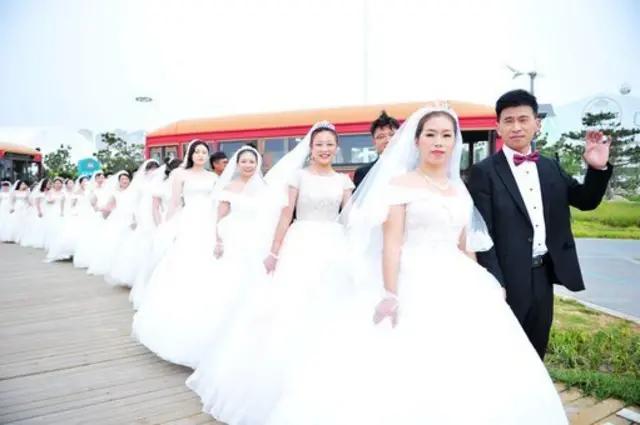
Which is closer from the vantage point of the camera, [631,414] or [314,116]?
[631,414]

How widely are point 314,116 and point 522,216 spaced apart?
9.44 meters

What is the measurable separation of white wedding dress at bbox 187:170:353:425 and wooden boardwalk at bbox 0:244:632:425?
0.26m

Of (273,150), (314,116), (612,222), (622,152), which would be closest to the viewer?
(612,222)

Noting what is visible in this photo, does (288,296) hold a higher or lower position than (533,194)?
lower

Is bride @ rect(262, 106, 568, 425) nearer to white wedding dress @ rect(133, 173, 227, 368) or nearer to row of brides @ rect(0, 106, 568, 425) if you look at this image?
row of brides @ rect(0, 106, 568, 425)

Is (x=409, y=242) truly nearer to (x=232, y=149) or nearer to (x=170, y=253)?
(x=170, y=253)

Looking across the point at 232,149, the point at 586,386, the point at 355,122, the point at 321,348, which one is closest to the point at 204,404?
the point at 321,348

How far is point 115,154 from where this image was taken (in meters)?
36.4

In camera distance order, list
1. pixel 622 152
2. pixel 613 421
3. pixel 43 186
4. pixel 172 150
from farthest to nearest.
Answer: pixel 172 150, pixel 43 186, pixel 622 152, pixel 613 421

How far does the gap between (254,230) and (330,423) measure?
8.81 ft

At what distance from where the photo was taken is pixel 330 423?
2.37 meters

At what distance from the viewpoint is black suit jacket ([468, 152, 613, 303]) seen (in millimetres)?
2906

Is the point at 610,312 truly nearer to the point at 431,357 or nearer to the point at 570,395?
the point at 570,395

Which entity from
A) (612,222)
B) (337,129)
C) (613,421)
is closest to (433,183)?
(613,421)
